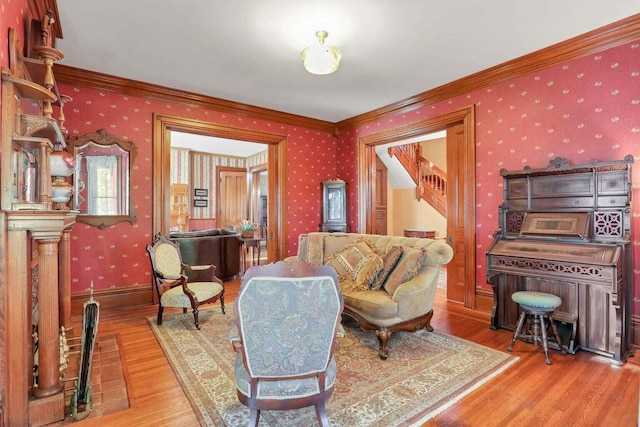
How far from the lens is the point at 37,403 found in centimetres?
186

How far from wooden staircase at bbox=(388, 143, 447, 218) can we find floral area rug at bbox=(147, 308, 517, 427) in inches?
203

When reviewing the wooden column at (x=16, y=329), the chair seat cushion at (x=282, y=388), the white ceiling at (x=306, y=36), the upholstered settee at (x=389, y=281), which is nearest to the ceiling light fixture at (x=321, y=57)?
the white ceiling at (x=306, y=36)

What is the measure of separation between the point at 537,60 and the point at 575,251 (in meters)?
2.06

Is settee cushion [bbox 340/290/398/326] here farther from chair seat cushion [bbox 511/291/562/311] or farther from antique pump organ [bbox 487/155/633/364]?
antique pump organ [bbox 487/155/633/364]

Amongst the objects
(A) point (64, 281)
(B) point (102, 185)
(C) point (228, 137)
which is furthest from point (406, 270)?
(B) point (102, 185)

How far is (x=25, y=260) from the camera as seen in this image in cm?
177

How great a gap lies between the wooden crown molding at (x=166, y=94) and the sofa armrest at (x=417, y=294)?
3.66 meters

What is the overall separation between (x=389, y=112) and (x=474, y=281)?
2.85 meters

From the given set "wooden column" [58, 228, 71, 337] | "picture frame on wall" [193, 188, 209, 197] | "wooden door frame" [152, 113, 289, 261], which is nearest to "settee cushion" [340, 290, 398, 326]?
"wooden column" [58, 228, 71, 337]

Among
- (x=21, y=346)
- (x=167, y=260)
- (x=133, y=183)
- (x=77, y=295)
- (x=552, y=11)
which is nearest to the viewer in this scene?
(x=21, y=346)

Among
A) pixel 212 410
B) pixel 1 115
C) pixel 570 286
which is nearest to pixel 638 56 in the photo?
pixel 570 286

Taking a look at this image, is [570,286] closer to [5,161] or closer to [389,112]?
[389,112]

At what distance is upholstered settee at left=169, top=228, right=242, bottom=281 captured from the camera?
213 inches

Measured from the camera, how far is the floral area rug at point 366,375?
77.2 inches
